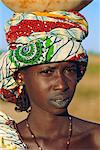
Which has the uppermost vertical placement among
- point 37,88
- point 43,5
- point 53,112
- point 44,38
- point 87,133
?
point 43,5

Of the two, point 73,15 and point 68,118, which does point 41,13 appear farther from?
point 68,118

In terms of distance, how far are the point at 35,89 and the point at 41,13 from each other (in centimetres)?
40

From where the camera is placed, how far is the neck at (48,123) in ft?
11.1

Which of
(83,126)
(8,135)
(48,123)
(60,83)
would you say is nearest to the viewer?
(60,83)

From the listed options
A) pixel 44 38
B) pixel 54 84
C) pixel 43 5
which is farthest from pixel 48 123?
pixel 43 5

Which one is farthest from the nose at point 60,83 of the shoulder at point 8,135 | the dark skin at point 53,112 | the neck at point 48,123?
the shoulder at point 8,135

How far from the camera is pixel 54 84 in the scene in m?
3.18

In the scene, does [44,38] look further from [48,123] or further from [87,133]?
[87,133]

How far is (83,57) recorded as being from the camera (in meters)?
3.26

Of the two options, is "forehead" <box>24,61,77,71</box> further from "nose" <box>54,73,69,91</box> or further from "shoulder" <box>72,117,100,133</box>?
"shoulder" <box>72,117,100,133</box>

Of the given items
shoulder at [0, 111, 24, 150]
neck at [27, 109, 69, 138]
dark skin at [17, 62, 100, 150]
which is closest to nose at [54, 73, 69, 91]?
dark skin at [17, 62, 100, 150]

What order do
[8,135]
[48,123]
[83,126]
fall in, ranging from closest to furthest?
[8,135], [48,123], [83,126]

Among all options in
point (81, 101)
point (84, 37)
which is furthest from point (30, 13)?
point (81, 101)

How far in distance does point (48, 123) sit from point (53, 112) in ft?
0.57
